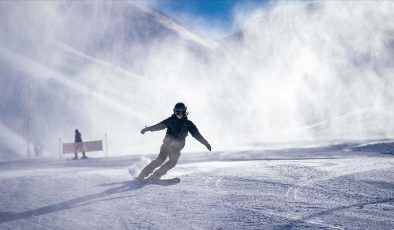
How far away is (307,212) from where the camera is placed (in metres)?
5.05

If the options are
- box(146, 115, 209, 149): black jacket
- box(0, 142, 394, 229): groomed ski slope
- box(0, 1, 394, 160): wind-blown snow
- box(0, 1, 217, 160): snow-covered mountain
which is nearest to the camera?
box(0, 142, 394, 229): groomed ski slope

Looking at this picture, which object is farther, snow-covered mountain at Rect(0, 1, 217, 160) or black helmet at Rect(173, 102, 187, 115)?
snow-covered mountain at Rect(0, 1, 217, 160)

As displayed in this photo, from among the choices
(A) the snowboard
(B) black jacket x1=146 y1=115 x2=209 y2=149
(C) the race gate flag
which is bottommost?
(A) the snowboard

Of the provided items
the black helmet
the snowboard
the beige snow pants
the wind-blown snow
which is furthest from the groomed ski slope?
the wind-blown snow

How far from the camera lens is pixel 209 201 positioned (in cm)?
585

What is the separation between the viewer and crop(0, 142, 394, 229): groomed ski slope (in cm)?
469

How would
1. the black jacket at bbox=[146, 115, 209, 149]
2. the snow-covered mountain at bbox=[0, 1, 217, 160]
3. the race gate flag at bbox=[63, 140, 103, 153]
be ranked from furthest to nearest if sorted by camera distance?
the snow-covered mountain at bbox=[0, 1, 217, 160] < the race gate flag at bbox=[63, 140, 103, 153] < the black jacket at bbox=[146, 115, 209, 149]

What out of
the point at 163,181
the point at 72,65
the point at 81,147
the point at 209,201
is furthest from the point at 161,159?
the point at 72,65

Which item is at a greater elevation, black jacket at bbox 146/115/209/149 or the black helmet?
the black helmet

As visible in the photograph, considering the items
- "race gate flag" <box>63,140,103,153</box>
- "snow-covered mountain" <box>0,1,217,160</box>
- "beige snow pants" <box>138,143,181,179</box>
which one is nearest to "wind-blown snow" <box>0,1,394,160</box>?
"snow-covered mountain" <box>0,1,217,160</box>

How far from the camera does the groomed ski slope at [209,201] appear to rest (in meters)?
4.69

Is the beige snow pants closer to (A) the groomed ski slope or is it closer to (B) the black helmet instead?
(A) the groomed ski slope

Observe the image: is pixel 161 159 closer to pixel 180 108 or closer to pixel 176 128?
pixel 176 128

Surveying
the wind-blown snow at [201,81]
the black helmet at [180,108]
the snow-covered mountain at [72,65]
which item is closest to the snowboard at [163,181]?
the black helmet at [180,108]
